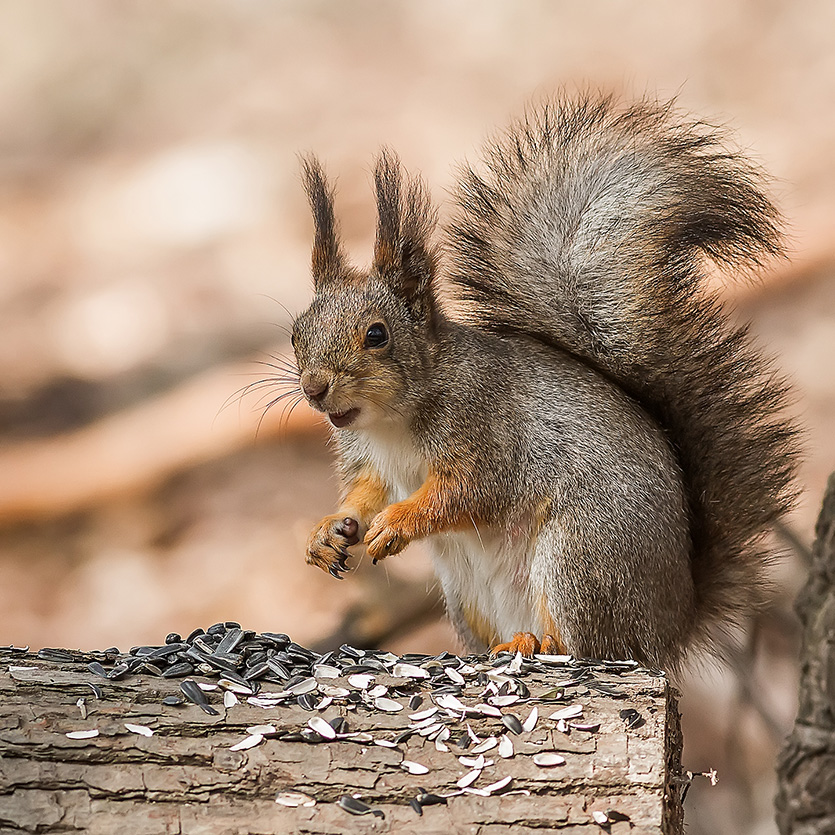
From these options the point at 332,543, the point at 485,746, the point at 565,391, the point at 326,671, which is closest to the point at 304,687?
the point at 326,671

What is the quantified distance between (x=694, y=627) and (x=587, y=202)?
0.91m

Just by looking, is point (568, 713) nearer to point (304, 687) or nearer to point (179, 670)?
point (304, 687)

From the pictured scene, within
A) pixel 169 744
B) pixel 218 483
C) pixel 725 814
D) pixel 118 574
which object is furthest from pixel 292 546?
pixel 169 744

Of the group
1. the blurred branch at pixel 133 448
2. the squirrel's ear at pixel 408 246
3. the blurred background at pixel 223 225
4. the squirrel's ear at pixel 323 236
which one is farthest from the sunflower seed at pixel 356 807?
the blurred branch at pixel 133 448

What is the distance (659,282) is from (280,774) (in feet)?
3.92

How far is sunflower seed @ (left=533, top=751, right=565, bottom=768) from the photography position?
5.32 feet

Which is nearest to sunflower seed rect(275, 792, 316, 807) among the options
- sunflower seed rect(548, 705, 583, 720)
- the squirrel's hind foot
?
sunflower seed rect(548, 705, 583, 720)

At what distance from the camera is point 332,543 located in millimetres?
2277

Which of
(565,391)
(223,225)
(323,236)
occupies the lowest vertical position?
(565,391)

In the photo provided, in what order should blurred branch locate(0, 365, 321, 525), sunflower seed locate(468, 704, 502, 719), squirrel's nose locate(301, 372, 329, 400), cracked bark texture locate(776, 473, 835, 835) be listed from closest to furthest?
cracked bark texture locate(776, 473, 835, 835) → sunflower seed locate(468, 704, 502, 719) → squirrel's nose locate(301, 372, 329, 400) → blurred branch locate(0, 365, 321, 525)

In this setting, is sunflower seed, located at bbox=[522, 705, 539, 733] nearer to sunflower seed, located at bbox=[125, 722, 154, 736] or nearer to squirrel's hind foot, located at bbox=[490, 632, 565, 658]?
squirrel's hind foot, located at bbox=[490, 632, 565, 658]

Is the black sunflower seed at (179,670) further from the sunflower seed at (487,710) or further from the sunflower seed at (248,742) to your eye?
the sunflower seed at (487,710)

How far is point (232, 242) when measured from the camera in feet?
13.6

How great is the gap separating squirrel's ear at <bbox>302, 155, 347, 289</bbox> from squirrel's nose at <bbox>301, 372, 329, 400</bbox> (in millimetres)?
A: 327
